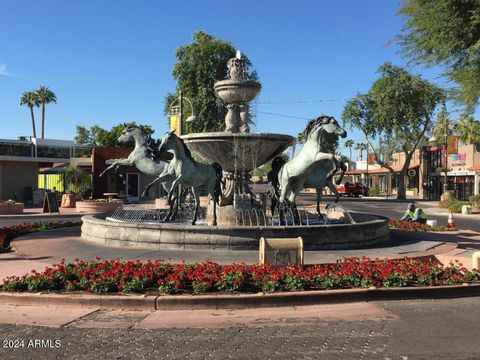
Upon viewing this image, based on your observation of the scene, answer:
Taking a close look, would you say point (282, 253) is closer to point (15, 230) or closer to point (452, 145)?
point (15, 230)

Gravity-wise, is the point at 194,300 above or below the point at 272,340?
above

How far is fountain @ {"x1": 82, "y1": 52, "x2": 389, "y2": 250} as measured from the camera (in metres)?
11.5

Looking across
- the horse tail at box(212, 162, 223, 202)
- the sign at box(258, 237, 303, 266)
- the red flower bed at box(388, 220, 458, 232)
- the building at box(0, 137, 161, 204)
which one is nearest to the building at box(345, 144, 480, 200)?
the building at box(0, 137, 161, 204)

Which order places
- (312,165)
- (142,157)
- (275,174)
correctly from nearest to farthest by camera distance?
(312,165) < (275,174) < (142,157)

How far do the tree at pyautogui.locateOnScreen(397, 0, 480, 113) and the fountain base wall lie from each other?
171 inches

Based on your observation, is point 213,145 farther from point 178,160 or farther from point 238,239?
point 238,239

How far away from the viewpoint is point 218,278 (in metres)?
7.78

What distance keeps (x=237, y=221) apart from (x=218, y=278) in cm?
723

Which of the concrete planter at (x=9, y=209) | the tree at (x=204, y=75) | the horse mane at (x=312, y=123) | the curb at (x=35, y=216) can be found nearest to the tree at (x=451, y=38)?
the horse mane at (x=312, y=123)

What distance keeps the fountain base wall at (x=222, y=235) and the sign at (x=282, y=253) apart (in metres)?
2.52

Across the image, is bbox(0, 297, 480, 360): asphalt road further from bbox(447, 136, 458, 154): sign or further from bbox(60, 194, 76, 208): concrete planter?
bbox(447, 136, 458, 154): sign

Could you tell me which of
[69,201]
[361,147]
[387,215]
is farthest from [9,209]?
[361,147]

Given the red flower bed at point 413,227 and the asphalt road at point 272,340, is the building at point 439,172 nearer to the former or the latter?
the red flower bed at point 413,227

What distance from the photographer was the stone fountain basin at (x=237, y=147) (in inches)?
563
